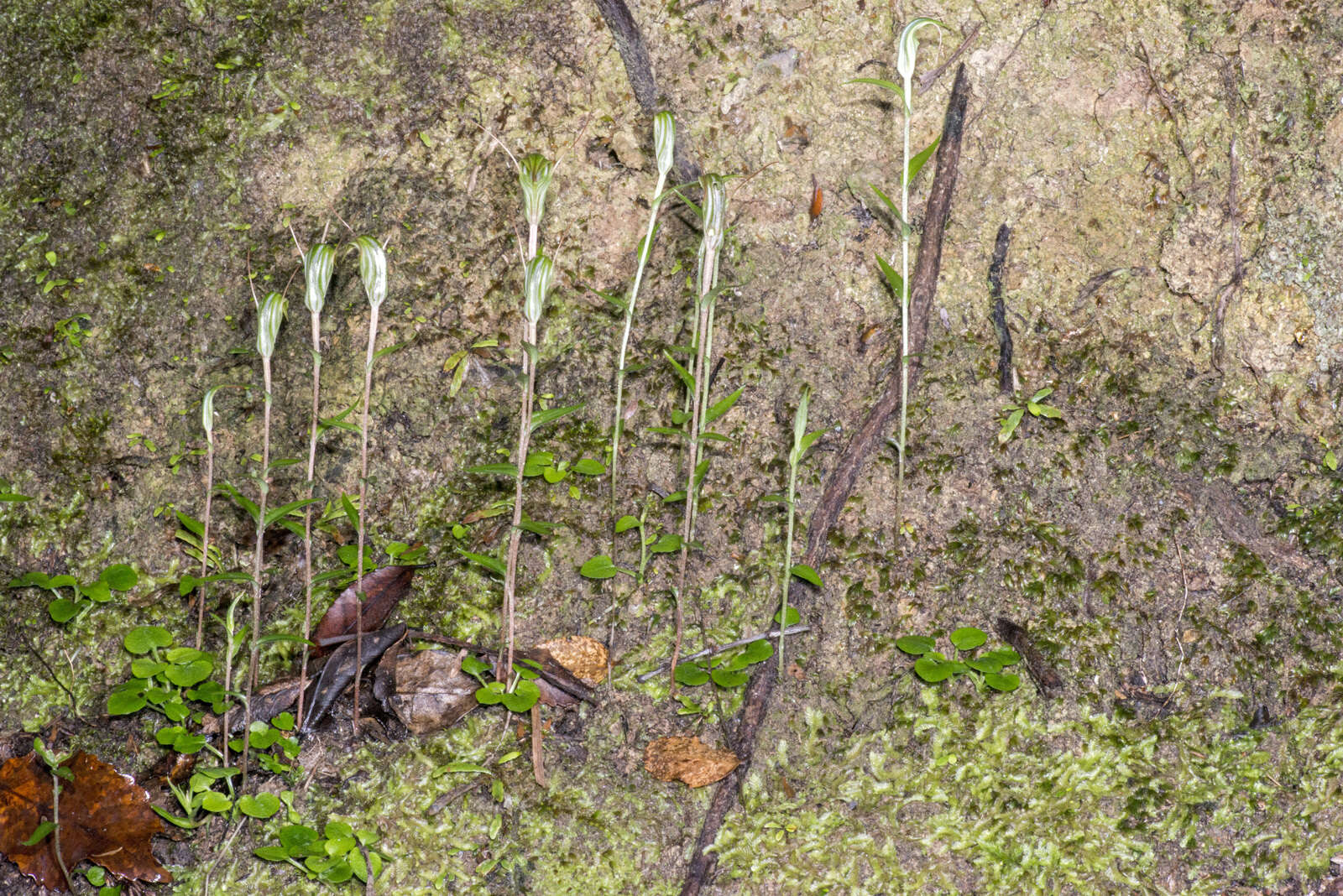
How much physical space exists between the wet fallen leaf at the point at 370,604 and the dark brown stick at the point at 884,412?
4.08ft

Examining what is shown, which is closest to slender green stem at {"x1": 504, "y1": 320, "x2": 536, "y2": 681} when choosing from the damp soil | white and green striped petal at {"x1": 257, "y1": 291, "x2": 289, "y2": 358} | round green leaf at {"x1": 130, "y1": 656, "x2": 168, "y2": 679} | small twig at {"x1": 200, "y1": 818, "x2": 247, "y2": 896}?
the damp soil

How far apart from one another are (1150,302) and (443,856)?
9.77ft

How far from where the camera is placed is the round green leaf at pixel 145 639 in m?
2.96

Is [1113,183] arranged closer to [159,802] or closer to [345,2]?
[345,2]

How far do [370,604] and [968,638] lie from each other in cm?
196

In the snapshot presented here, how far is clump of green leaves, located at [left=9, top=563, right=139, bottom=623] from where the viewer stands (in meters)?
3.08

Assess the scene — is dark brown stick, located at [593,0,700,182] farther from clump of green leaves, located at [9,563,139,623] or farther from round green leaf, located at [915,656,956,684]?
clump of green leaves, located at [9,563,139,623]

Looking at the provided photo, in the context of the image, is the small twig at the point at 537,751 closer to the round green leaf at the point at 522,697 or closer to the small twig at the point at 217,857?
the round green leaf at the point at 522,697

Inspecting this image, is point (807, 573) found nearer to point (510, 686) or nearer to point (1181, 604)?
point (510, 686)

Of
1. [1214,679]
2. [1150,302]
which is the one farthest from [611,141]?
[1214,679]

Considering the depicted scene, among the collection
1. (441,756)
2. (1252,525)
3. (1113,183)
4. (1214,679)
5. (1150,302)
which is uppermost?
(1113,183)

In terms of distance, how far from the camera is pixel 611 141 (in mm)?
3578

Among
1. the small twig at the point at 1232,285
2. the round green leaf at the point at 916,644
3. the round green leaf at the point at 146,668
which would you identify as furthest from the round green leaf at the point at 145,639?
the small twig at the point at 1232,285

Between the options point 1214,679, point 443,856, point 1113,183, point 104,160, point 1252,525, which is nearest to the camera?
point 443,856
